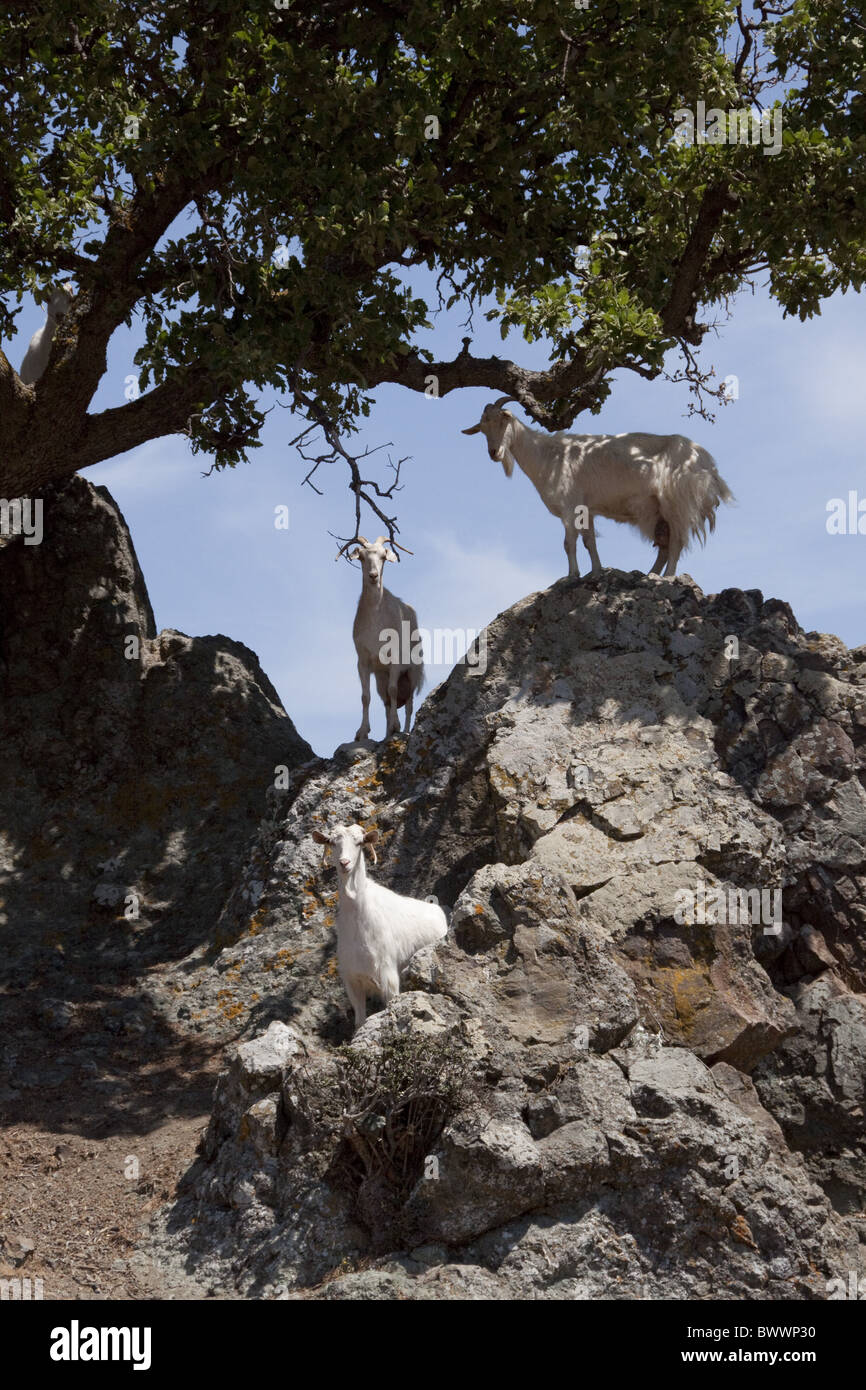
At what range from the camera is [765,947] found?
1120 centimetres

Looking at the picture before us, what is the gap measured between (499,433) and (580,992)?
746cm

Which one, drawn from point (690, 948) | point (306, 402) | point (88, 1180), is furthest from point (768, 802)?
point (88, 1180)

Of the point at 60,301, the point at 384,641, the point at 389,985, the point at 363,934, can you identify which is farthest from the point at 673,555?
the point at 60,301

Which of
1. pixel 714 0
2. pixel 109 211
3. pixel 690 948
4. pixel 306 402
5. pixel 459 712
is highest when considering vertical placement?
pixel 714 0

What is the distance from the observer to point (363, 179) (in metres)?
12.1

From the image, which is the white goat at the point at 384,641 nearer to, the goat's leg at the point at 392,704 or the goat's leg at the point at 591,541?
the goat's leg at the point at 392,704

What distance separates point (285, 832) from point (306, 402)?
14.3 feet

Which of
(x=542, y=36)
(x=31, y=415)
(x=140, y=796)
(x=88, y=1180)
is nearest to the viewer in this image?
(x=88, y=1180)

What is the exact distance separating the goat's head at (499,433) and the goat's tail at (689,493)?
5.83ft

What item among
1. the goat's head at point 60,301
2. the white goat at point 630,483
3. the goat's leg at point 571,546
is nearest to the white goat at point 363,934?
the goat's leg at point 571,546

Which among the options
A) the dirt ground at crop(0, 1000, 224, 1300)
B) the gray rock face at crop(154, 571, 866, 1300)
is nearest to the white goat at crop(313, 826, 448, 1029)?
the gray rock face at crop(154, 571, 866, 1300)

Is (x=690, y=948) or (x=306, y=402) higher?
(x=306, y=402)

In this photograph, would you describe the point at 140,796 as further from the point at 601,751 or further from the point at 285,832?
the point at 601,751

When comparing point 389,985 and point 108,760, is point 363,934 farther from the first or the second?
point 108,760
